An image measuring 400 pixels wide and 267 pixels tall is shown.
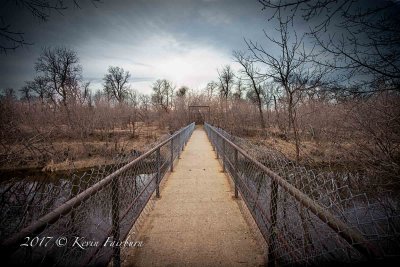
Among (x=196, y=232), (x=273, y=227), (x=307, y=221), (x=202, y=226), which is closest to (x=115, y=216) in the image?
(x=196, y=232)

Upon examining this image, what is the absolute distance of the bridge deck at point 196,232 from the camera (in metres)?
2.86

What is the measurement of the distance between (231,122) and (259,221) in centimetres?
2589

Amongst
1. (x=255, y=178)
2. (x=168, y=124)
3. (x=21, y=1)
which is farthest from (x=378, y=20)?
(x=168, y=124)

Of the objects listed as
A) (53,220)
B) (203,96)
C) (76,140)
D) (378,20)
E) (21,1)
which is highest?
(203,96)

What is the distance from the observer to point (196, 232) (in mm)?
3498

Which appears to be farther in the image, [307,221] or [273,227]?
[307,221]

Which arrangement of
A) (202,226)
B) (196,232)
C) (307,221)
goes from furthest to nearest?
1. (202,226)
2. (196,232)
3. (307,221)

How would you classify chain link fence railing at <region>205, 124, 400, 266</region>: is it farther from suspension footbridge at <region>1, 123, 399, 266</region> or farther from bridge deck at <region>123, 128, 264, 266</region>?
bridge deck at <region>123, 128, 264, 266</region>

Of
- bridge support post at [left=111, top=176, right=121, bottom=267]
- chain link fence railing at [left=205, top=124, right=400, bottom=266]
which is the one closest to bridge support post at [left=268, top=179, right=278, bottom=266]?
chain link fence railing at [left=205, top=124, right=400, bottom=266]

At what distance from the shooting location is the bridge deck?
286cm

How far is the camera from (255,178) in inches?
185

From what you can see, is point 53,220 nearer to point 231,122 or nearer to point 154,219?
point 154,219

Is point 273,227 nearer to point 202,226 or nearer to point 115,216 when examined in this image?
point 202,226

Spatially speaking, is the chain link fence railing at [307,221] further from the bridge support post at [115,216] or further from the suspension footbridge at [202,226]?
the bridge support post at [115,216]
